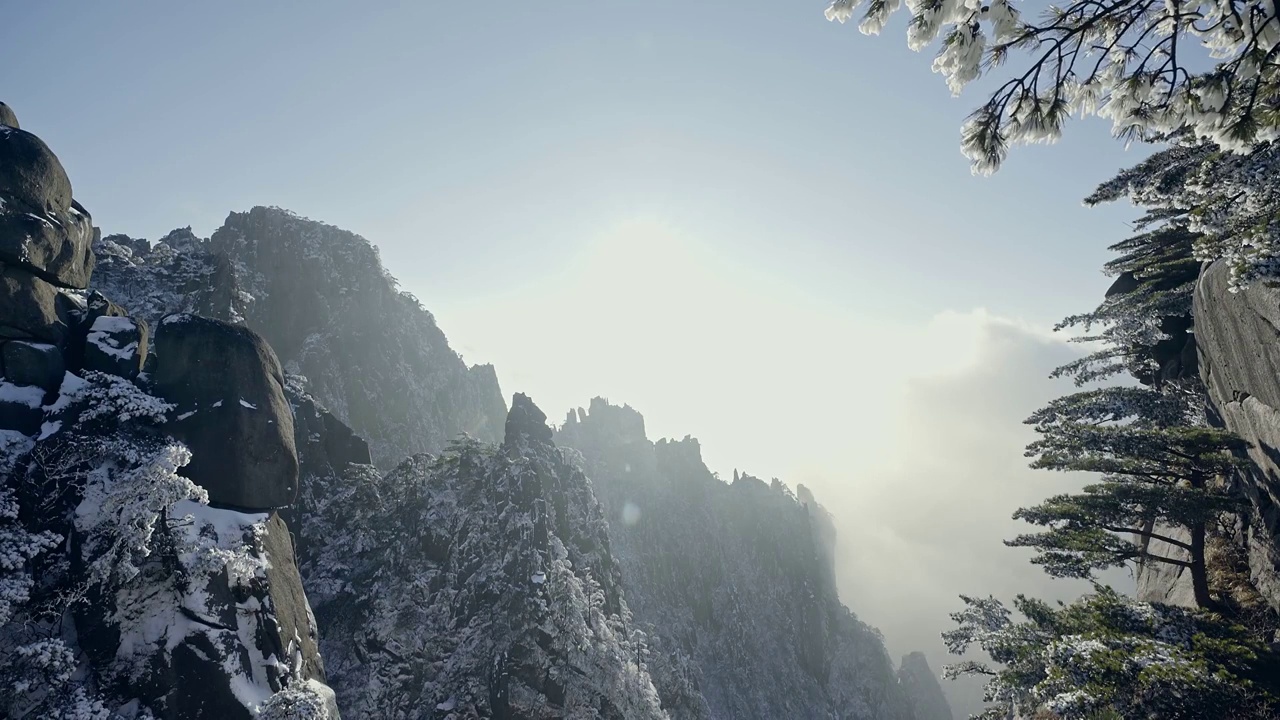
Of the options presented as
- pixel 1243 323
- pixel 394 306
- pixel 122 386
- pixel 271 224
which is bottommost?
pixel 1243 323

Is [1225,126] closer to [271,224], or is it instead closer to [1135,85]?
[1135,85]

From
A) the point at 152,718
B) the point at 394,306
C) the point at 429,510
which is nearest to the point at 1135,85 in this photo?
the point at 152,718

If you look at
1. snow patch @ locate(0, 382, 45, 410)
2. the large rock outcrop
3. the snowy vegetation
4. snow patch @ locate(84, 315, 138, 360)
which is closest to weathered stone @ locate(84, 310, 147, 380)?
snow patch @ locate(84, 315, 138, 360)

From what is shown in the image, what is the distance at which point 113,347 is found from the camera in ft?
79.2

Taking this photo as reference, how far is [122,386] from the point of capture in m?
23.0

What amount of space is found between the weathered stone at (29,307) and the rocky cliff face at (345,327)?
5298cm

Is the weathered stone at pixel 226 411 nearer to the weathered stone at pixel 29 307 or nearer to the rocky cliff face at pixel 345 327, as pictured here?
the weathered stone at pixel 29 307

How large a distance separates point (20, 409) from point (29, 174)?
9877 mm

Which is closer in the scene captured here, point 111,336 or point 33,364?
point 33,364

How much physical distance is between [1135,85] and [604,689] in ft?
130

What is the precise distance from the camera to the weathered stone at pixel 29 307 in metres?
20.9

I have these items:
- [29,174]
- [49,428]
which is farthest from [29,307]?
[29,174]

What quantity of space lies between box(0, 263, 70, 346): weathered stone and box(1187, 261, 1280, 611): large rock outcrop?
1500 inches

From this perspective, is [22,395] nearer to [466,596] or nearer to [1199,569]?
[466,596]
